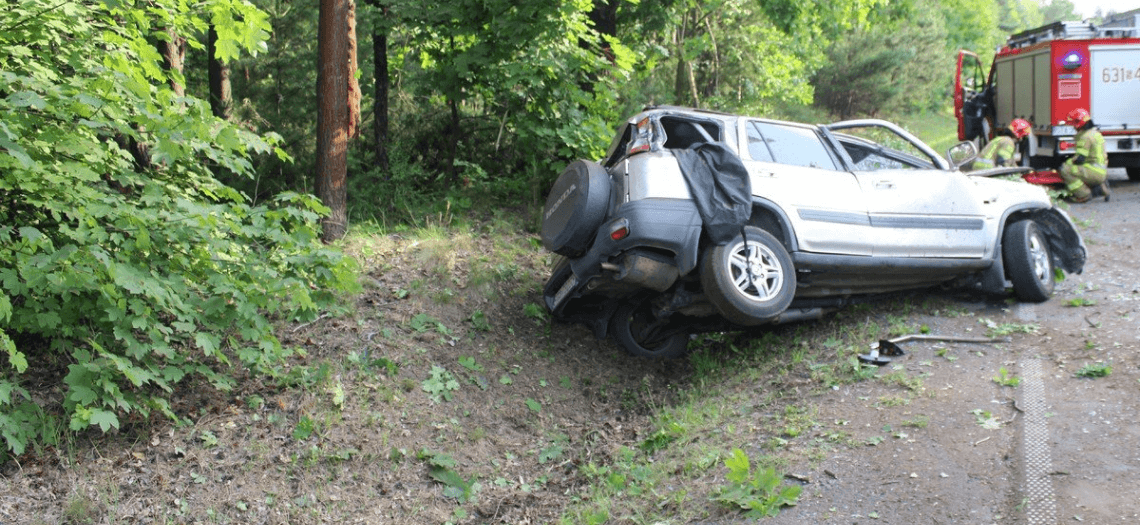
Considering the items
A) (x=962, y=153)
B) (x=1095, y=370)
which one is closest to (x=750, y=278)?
(x=1095, y=370)

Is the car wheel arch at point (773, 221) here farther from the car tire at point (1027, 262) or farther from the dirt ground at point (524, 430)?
the car tire at point (1027, 262)

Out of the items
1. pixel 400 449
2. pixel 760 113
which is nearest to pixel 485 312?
pixel 400 449

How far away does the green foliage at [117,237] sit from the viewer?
5469mm

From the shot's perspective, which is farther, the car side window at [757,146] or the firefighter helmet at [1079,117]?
the firefighter helmet at [1079,117]

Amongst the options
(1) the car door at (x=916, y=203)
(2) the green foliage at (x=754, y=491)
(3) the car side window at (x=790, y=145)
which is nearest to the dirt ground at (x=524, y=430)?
(2) the green foliage at (x=754, y=491)

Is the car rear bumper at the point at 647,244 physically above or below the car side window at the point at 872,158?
below

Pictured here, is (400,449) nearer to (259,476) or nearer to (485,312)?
(259,476)

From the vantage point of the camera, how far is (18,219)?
616 centimetres

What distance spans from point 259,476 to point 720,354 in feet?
13.1

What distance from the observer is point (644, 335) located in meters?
8.02

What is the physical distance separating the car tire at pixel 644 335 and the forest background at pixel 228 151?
2490 millimetres

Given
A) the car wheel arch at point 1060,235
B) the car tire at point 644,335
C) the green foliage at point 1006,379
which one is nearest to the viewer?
the green foliage at point 1006,379

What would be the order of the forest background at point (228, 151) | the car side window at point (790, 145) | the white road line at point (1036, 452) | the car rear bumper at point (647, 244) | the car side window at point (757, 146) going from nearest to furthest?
the white road line at point (1036, 452) → the forest background at point (228, 151) → the car rear bumper at point (647, 244) → the car side window at point (757, 146) → the car side window at point (790, 145)

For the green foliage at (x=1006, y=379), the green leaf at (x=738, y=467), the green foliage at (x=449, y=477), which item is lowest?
the green foliage at (x=449, y=477)
